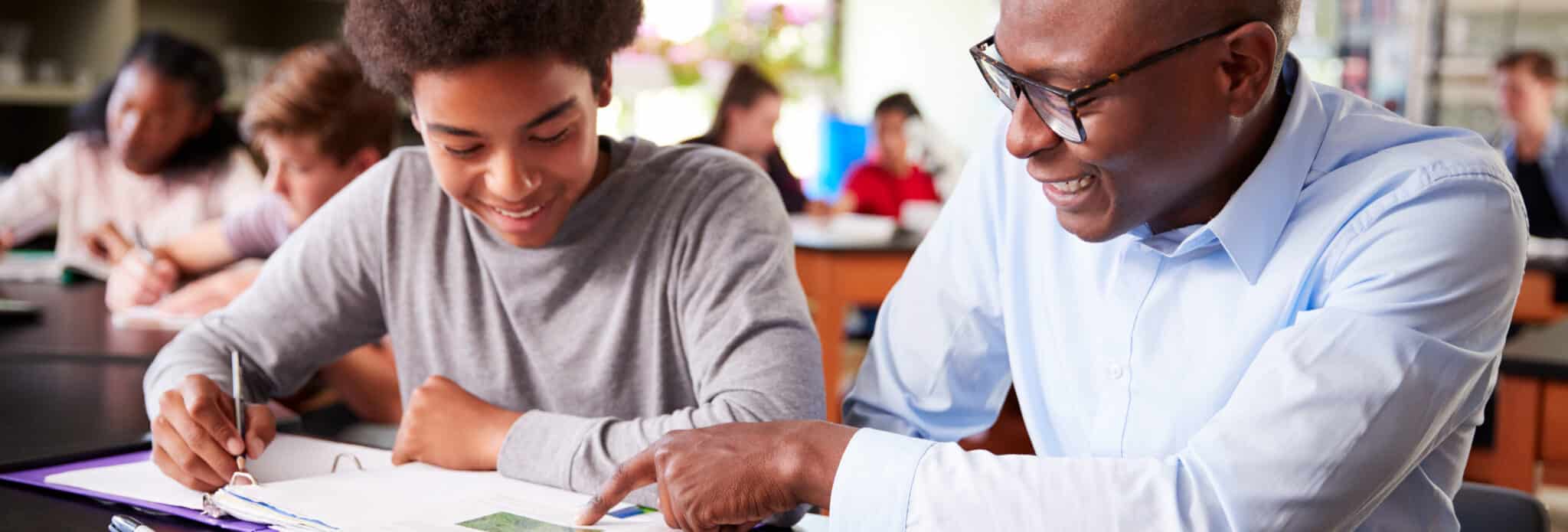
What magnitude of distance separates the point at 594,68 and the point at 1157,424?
22.9 inches

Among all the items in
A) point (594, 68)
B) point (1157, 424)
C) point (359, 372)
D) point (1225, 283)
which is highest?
point (594, 68)

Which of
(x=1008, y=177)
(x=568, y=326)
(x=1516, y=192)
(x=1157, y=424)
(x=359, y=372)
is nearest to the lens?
(x=1516, y=192)

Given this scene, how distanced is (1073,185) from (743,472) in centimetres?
31

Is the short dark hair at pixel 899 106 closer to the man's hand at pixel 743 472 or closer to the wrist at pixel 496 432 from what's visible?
the wrist at pixel 496 432

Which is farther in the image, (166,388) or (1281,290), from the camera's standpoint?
(166,388)

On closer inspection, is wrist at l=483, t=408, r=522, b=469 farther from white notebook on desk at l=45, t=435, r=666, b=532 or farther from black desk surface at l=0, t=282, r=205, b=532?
black desk surface at l=0, t=282, r=205, b=532

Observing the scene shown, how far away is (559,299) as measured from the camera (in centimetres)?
130

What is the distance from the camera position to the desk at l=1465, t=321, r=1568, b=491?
6.78ft

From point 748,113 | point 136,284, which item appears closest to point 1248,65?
point 136,284

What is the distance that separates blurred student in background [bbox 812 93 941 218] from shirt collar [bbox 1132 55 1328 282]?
16.9 ft

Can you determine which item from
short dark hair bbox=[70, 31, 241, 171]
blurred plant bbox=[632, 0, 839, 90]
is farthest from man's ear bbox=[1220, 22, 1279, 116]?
blurred plant bbox=[632, 0, 839, 90]

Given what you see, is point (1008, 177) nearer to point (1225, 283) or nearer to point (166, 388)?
point (1225, 283)

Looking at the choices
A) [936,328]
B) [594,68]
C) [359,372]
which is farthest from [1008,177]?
[359,372]

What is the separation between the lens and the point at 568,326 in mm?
1301
